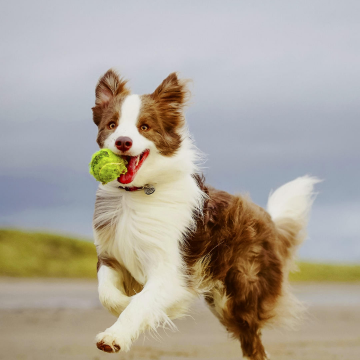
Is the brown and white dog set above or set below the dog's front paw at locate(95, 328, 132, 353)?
above

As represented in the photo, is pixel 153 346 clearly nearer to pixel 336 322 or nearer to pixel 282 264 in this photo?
pixel 282 264

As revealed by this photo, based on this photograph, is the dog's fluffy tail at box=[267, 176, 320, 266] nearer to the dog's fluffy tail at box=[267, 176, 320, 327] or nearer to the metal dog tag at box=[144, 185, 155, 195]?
the dog's fluffy tail at box=[267, 176, 320, 327]

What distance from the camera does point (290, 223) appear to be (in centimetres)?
736

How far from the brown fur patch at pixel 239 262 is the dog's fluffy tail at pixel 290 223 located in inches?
14.7

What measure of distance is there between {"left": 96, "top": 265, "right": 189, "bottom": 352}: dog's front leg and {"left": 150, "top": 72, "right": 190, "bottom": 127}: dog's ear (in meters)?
1.45

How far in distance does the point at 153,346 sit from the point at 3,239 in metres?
10.5

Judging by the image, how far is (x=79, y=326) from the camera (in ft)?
35.1

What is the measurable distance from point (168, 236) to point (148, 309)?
0.79m

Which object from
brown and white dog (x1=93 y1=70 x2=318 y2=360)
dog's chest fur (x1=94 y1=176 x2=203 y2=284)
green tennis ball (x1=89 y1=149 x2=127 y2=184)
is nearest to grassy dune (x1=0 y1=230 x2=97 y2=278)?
brown and white dog (x1=93 y1=70 x2=318 y2=360)

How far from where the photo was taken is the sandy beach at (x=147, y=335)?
8398 mm

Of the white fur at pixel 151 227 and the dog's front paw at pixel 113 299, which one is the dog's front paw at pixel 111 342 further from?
the dog's front paw at pixel 113 299

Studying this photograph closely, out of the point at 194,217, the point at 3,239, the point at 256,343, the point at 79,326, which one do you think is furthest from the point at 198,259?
the point at 3,239

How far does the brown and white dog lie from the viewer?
5.20m

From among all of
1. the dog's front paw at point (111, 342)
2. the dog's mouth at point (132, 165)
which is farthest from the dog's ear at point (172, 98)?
the dog's front paw at point (111, 342)
